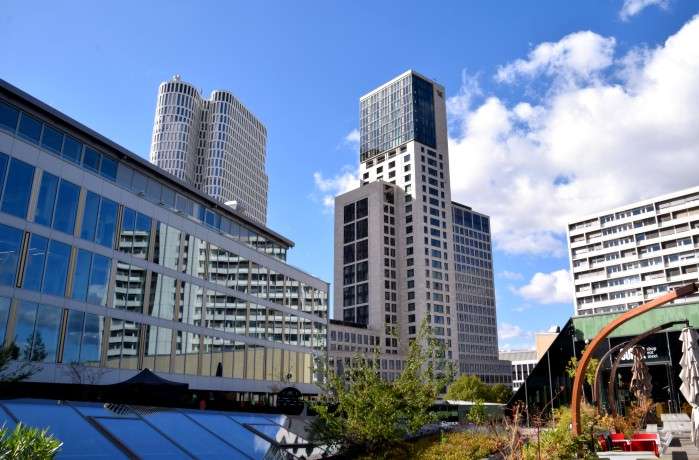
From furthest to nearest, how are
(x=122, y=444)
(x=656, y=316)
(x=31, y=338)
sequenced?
(x=656, y=316) → (x=31, y=338) → (x=122, y=444)

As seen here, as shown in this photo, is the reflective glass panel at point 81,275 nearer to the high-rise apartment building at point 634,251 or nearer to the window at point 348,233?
the high-rise apartment building at point 634,251

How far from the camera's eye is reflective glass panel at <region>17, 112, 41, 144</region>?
31.8m

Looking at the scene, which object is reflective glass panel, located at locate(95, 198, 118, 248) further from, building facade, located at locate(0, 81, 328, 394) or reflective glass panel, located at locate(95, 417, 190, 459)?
reflective glass panel, located at locate(95, 417, 190, 459)

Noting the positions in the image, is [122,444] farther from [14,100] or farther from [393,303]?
[393,303]

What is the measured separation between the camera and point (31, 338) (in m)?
29.4

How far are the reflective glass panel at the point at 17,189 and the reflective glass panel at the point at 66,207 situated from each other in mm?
2012

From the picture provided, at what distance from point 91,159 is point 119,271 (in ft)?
25.3

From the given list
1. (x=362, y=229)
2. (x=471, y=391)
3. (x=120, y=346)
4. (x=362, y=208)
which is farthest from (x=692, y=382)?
(x=362, y=208)

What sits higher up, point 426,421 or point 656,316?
point 656,316

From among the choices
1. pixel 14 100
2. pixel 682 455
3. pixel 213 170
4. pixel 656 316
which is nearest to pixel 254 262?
pixel 14 100

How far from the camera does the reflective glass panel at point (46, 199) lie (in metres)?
30.7

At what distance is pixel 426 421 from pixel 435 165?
137222 millimetres

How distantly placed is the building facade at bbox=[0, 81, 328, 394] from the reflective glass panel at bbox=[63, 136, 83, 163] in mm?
100

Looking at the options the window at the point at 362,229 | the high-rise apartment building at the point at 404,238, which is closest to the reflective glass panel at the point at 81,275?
the high-rise apartment building at the point at 404,238
